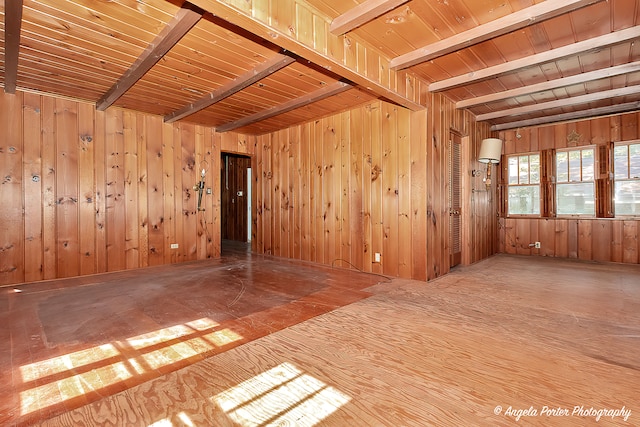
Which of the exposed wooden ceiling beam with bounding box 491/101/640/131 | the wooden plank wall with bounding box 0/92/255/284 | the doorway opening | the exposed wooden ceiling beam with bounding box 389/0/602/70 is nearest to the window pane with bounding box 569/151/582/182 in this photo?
the exposed wooden ceiling beam with bounding box 491/101/640/131

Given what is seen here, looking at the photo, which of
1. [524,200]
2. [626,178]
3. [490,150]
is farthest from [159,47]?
[626,178]

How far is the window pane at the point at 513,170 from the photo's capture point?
5.96 meters

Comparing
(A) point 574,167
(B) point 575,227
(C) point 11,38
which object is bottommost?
(B) point 575,227

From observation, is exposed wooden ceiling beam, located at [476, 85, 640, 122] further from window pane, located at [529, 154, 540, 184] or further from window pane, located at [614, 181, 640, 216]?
window pane, located at [614, 181, 640, 216]

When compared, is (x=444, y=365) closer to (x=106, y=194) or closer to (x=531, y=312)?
(x=531, y=312)

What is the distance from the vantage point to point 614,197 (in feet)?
16.3

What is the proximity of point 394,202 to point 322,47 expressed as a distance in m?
2.25

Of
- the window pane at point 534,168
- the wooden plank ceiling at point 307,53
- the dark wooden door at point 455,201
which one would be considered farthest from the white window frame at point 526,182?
the dark wooden door at point 455,201

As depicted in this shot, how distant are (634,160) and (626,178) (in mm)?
299

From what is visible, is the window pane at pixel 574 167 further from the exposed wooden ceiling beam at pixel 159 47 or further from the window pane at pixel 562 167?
the exposed wooden ceiling beam at pixel 159 47

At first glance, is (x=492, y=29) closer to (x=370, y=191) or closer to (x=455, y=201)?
(x=370, y=191)

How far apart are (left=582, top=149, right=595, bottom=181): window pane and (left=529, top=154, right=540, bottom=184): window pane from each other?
0.65 meters

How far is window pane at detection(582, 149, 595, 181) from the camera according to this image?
5.15 meters

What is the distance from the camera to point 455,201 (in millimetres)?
4527
